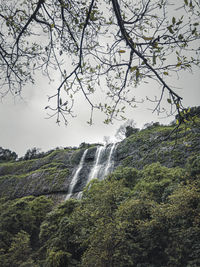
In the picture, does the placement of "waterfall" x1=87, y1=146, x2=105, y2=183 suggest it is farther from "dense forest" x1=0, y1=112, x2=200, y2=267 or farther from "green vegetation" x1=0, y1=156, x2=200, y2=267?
"green vegetation" x1=0, y1=156, x2=200, y2=267

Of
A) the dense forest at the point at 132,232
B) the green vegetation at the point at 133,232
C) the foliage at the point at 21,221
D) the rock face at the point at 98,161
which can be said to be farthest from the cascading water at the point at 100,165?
the green vegetation at the point at 133,232

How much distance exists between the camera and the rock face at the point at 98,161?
11.7 metres

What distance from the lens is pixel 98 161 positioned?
17609mm

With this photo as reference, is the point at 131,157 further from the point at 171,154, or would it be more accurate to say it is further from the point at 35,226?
the point at 35,226

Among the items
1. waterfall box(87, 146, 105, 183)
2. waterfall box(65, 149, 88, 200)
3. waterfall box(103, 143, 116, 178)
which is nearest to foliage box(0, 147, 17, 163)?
waterfall box(65, 149, 88, 200)

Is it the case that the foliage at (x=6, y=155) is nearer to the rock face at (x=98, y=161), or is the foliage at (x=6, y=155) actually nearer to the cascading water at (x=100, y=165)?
the rock face at (x=98, y=161)

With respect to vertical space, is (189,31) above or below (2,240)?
above

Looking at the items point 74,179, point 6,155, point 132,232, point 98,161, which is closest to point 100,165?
point 98,161

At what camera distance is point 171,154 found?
37.7 ft

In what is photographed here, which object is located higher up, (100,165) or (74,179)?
(100,165)

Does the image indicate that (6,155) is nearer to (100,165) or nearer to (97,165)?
(97,165)

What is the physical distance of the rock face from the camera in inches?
460

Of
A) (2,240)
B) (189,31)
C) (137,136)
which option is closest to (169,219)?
(189,31)

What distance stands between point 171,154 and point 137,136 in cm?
548
